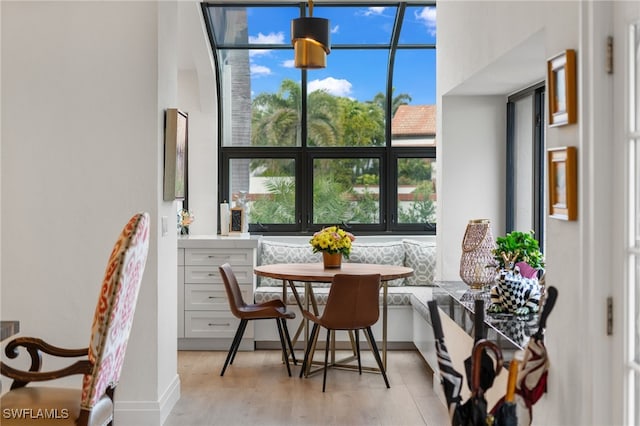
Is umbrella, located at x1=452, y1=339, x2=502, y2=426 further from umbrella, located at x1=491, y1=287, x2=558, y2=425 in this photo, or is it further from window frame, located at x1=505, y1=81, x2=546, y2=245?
window frame, located at x1=505, y1=81, x2=546, y2=245

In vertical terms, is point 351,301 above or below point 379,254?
below

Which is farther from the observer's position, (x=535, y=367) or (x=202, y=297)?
(x=202, y=297)

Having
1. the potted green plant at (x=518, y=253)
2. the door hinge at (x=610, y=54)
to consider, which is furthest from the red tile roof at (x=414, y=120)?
the door hinge at (x=610, y=54)

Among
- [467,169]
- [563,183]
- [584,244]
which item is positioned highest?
[467,169]

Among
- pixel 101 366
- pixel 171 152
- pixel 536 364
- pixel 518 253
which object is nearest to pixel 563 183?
pixel 536 364

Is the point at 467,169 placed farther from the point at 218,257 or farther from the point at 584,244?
the point at 584,244

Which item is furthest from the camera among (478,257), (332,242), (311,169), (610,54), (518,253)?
(311,169)

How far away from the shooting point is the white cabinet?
6.14 meters

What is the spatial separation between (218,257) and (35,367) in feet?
10.7

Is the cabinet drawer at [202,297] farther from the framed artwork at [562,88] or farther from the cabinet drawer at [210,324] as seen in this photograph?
the framed artwork at [562,88]

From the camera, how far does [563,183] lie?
8.24 feet

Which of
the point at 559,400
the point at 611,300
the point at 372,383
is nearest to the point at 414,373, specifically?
the point at 372,383

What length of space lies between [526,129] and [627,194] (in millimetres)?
2856

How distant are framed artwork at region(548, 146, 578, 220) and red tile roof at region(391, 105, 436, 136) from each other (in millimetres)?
4440
